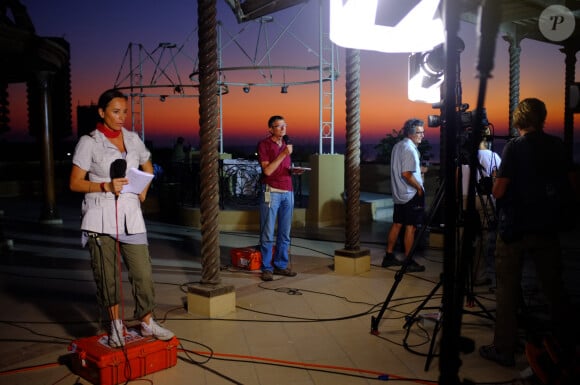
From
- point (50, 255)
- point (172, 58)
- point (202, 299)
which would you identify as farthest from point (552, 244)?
point (172, 58)

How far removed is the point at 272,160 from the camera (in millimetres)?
5676

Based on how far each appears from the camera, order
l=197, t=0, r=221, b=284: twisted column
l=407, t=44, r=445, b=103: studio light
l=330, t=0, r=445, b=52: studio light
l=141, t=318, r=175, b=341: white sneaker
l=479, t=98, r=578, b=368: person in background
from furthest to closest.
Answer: l=197, t=0, r=221, b=284: twisted column → l=407, t=44, r=445, b=103: studio light → l=330, t=0, r=445, b=52: studio light → l=141, t=318, r=175, b=341: white sneaker → l=479, t=98, r=578, b=368: person in background

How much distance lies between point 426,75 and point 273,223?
2400 mm

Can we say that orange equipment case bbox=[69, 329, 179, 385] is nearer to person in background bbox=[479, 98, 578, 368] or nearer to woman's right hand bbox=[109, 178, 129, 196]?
woman's right hand bbox=[109, 178, 129, 196]

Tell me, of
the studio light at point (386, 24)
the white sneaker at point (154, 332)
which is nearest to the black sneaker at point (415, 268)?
the studio light at point (386, 24)

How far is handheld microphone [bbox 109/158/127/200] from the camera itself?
3.10m

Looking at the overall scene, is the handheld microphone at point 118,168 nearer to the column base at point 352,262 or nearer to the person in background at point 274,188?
the person in background at point 274,188

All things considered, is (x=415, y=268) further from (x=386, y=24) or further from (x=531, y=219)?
(x=386, y=24)

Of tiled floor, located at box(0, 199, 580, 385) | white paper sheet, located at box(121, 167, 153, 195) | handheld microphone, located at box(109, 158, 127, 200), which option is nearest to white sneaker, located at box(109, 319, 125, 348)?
tiled floor, located at box(0, 199, 580, 385)

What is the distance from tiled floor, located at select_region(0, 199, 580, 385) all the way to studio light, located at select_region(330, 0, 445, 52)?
2258 millimetres

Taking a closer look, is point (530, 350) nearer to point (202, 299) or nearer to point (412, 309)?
point (412, 309)

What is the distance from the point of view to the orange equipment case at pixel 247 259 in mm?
6195

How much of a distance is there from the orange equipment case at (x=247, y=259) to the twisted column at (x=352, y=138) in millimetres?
1135

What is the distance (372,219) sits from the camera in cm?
1127
